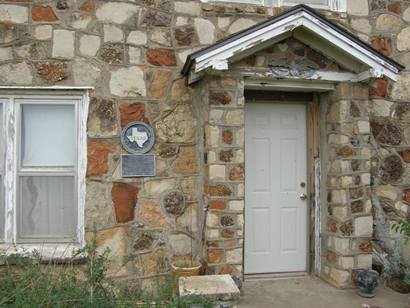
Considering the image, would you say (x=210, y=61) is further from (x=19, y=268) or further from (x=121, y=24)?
(x=19, y=268)

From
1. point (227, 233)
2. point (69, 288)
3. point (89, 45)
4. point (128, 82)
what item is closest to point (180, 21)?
point (128, 82)

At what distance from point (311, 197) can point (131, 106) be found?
2.49 meters

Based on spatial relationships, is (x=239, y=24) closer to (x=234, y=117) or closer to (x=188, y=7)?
(x=188, y=7)

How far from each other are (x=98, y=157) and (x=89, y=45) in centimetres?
127

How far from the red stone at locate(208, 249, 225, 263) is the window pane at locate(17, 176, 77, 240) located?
5.18 ft

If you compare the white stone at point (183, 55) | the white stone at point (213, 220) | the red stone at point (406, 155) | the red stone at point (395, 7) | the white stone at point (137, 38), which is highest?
the red stone at point (395, 7)

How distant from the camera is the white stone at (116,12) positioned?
495 centimetres

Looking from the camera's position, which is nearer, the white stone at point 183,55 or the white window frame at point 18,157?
the white window frame at point 18,157

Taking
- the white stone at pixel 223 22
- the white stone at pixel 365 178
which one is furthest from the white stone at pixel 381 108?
the white stone at pixel 223 22

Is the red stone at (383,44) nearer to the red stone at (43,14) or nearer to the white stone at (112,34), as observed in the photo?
the white stone at (112,34)

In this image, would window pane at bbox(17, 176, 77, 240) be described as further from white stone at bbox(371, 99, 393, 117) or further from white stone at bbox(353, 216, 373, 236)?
white stone at bbox(371, 99, 393, 117)

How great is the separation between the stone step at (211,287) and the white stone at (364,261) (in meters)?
1.63

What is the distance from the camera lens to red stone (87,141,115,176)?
486cm

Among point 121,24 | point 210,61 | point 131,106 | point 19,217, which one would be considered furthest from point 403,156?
point 19,217
